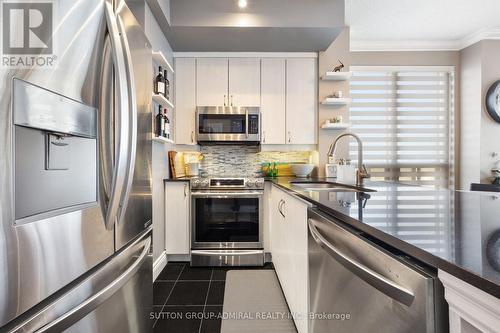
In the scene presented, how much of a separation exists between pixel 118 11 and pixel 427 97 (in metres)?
3.98

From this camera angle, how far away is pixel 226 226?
268cm

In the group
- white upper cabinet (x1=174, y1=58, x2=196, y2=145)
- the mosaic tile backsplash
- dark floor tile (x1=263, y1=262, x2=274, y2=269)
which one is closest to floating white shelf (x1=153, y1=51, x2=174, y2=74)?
white upper cabinet (x1=174, y1=58, x2=196, y2=145)

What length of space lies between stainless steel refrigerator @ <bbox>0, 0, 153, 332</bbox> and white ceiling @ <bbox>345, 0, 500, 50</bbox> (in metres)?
2.78

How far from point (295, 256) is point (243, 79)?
2293 mm

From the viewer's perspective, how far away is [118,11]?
0.91m

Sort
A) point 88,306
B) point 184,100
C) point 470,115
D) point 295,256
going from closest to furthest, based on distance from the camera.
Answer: point 88,306, point 295,256, point 184,100, point 470,115

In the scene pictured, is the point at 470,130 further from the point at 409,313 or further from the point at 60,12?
the point at 60,12

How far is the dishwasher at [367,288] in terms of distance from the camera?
507mm

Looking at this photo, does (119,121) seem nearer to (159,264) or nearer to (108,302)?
(108,302)

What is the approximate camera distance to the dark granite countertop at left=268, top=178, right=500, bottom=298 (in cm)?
41

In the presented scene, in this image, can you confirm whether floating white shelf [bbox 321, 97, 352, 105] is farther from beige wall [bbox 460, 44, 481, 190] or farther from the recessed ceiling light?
beige wall [bbox 460, 44, 481, 190]

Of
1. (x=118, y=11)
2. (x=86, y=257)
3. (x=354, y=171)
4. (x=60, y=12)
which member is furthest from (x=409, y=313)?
(x=354, y=171)

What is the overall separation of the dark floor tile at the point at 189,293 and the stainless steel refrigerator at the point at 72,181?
1082mm

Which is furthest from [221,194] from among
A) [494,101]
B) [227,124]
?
[494,101]
